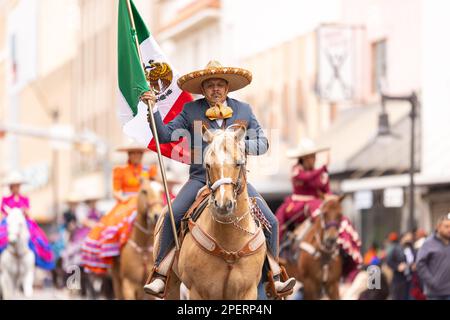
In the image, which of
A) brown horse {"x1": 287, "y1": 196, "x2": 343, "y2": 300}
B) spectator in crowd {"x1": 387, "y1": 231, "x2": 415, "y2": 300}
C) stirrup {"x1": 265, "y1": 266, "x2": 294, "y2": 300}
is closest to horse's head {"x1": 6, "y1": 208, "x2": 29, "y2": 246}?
brown horse {"x1": 287, "y1": 196, "x2": 343, "y2": 300}

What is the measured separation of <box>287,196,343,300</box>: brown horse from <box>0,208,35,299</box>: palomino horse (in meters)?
5.64

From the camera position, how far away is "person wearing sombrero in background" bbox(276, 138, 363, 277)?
18.2 metres

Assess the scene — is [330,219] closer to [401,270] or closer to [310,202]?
[310,202]

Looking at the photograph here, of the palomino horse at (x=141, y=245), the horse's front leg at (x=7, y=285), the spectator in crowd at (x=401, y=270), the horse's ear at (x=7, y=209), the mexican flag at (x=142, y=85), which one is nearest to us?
the mexican flag at (x=142, y=85)

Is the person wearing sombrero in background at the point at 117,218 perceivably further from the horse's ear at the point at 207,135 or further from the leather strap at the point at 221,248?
the horse's ear at the point at 207,135

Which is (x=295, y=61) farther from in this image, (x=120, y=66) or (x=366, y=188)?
(x=120, y=66)

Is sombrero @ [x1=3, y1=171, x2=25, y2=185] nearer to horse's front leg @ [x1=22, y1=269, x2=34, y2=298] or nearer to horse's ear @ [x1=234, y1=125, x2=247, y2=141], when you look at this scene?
horse's front leg @ [x1=22, y1=269, x2=34, y2=298]

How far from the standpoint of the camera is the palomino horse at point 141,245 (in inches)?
657

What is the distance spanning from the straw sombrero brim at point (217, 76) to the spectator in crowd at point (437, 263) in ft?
18.8

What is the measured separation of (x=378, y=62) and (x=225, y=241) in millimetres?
28220

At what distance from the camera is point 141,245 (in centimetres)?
1697

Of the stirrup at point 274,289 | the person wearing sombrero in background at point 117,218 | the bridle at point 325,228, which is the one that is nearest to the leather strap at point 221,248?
the stirrup at point 274,289

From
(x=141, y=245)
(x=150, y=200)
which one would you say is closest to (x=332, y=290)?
(x=141, y=245)
